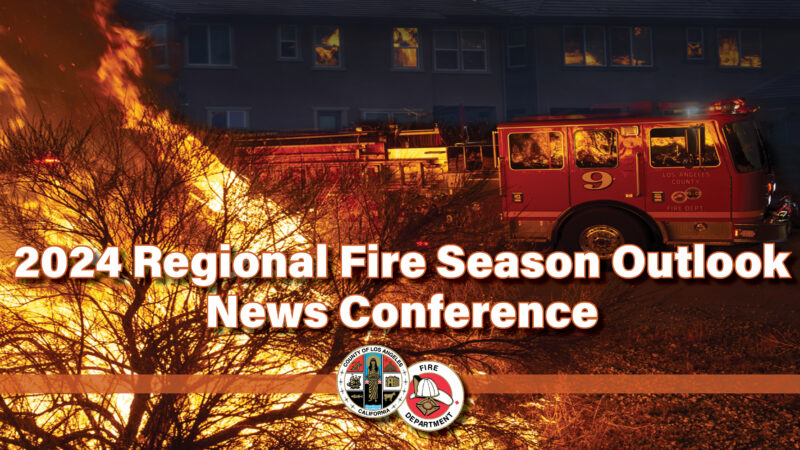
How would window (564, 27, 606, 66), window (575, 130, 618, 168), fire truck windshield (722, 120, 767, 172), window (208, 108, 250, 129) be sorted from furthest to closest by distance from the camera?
window (564, 27, 606, 66), window (208, 108, 250, 129), window (575, 130, 618, 168), fire truck windshield (722, 120, 767, 172)

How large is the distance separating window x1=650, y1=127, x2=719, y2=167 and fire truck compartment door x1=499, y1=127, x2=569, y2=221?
1282mm

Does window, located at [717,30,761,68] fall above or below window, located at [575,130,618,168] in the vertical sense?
above

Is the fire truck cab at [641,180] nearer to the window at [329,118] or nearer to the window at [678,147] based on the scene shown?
the window at [678,147]

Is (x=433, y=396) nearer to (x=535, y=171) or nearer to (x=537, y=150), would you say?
(x=535, y=171)

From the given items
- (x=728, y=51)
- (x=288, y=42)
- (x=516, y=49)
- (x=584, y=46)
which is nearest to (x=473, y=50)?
(x=516, y=49)

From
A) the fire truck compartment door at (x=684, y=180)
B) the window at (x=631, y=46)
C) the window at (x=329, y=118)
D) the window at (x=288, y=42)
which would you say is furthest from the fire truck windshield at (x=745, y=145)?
Result: the window at (x=631, y=46)

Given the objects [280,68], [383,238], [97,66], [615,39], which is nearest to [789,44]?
[615,39]

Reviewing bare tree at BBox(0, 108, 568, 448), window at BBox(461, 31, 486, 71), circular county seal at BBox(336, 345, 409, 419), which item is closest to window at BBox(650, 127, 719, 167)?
bare tree at BBox(0, 108, 568, 448)

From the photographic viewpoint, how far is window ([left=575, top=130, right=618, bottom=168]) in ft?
39.4

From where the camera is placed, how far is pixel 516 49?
30.8m

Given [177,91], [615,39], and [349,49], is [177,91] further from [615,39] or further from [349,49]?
[615,39]

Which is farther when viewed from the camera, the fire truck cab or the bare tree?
the fire truck cab

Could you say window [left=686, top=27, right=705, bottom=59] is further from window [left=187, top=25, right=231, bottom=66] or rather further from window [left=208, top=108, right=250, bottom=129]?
window [left=187, top=25, right=231, bottom=66]

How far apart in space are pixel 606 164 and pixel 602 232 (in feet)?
3.27
